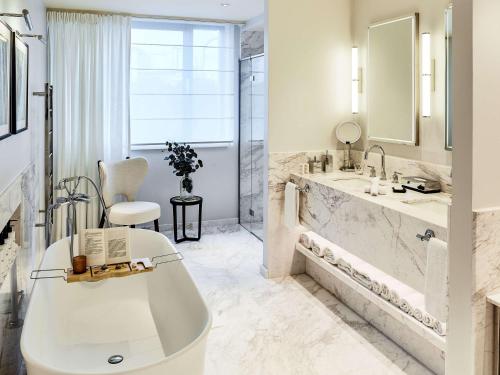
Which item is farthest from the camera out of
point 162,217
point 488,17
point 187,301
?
point 162,217

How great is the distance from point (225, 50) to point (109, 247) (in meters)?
3.46

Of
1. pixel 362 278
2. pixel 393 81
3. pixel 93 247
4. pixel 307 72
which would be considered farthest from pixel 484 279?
pixel 307 72

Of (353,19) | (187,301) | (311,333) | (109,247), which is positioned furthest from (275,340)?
(353,19)

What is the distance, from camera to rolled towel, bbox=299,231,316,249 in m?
3.59

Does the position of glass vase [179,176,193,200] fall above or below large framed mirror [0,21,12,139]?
below

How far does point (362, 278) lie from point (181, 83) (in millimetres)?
3361

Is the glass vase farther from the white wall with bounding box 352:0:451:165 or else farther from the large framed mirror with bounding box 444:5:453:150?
the large framed mirror with bounding box 444:5:453:150

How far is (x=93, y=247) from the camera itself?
99.5 inches

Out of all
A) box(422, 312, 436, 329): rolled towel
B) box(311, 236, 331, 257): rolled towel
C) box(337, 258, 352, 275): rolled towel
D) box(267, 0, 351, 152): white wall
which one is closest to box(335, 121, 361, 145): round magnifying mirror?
box(267, 0, 351, 152): white wall

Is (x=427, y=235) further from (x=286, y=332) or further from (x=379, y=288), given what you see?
(x=286, y=332)

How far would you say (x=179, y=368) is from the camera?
1574 millimetres

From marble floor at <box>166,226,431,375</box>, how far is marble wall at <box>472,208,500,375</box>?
3.14ft

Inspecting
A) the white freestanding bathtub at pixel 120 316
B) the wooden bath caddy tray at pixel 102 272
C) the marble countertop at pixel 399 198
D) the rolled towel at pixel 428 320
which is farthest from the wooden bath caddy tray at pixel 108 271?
the rolled towel at pixel 428 320

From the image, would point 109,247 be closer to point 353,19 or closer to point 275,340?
point 275,340
